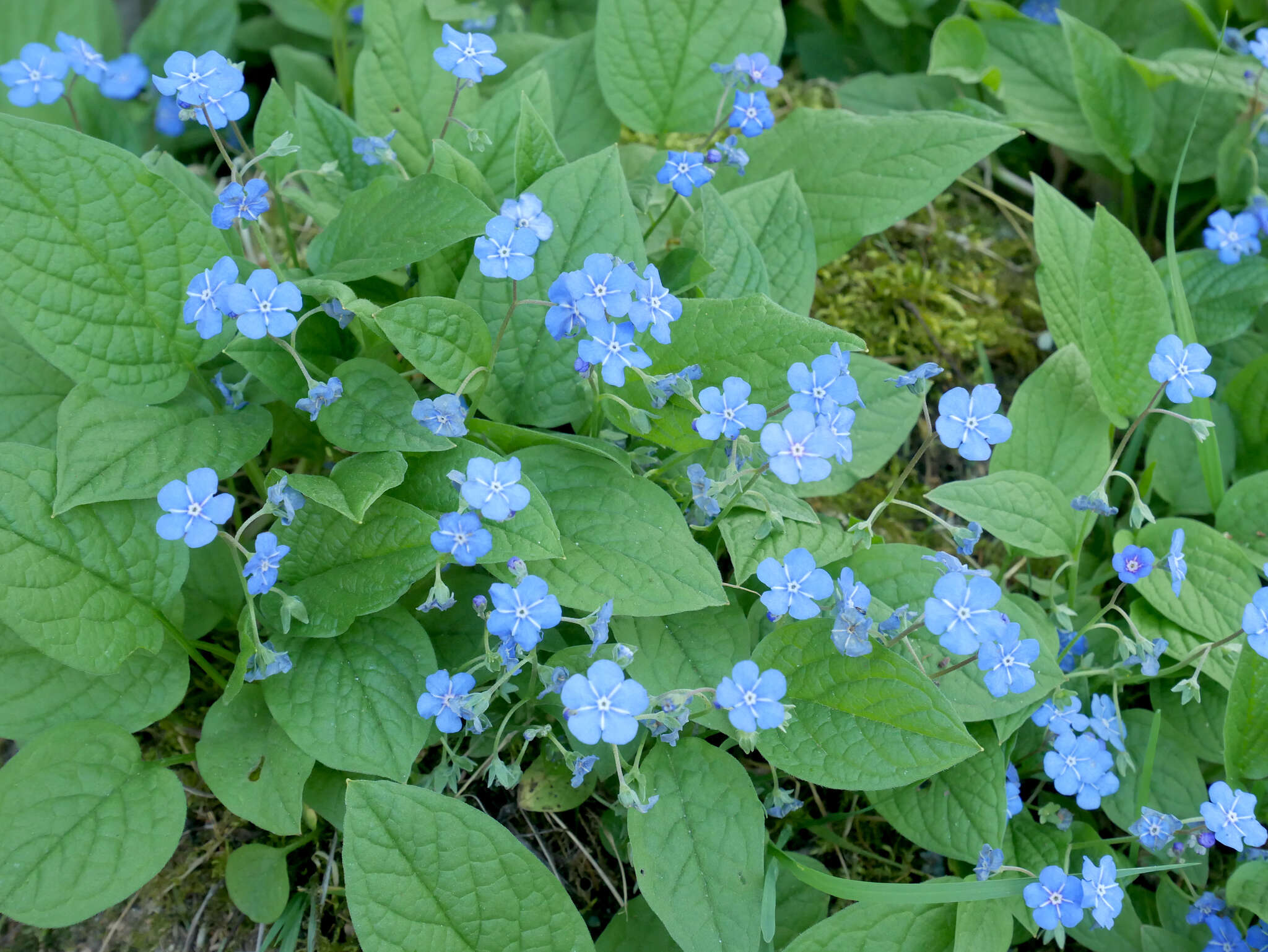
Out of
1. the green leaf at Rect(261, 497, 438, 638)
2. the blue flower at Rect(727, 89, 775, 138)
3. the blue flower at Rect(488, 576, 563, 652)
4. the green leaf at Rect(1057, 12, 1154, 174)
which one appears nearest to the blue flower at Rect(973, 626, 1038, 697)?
the blue flower at Rect(488, 576, 563, 652)

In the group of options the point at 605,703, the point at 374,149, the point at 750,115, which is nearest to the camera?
the point at 605,703

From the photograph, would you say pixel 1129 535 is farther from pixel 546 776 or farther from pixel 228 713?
pixel 228 713

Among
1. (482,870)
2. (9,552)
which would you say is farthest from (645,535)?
(9,552)

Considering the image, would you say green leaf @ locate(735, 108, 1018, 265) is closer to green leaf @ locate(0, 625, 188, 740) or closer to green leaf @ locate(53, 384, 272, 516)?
green leaf @ locate(53, 384, 272, 516)

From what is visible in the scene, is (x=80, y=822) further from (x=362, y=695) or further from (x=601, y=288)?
(x=601, y=288)

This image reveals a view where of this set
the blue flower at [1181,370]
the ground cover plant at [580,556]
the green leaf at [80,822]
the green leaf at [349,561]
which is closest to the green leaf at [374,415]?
the ground cover plant at [580,556]

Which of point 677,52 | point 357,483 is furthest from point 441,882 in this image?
point 677,52

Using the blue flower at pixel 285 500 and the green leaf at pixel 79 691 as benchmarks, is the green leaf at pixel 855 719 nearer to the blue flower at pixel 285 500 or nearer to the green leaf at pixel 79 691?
the blue flower at pixel 285 500
